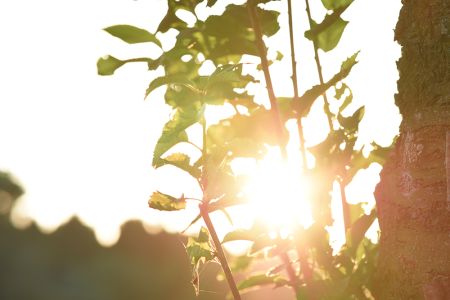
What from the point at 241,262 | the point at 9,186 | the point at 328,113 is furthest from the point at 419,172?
the point at 9,186

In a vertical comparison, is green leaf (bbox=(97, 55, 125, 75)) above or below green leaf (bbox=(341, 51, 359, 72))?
above

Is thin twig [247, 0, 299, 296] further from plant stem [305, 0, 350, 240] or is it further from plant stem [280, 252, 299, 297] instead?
plant stem [280, 252, 299, 297]

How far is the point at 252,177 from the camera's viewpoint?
4.70 ft

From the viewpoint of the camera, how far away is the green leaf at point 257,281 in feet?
5.87

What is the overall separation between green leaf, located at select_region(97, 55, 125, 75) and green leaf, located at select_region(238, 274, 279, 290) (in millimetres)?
795

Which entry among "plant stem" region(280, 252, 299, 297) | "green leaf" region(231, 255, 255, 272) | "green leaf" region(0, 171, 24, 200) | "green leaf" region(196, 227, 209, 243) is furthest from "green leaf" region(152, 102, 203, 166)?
"green leaf" region(0, 171, 24, 200)

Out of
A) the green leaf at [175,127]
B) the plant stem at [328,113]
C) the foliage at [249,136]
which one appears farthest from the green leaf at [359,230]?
the green leaf at [175,127]

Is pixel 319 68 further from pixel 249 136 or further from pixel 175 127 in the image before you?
pixel 175 127

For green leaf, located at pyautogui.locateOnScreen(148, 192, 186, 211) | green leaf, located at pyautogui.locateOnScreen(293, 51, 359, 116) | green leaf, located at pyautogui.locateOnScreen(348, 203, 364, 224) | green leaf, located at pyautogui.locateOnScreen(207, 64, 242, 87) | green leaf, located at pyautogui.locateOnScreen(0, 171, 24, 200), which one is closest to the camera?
→ green leaf, located at pyautogui.locateOnScreen(207, 64, 242, 87)

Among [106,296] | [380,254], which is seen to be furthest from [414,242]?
[106,296]

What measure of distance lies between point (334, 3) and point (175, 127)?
0.71 meters

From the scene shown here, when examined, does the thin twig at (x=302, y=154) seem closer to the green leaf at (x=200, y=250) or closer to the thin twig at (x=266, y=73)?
the thin twig at (x=266, y=73)

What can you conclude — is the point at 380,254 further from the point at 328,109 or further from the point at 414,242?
the point at 328,109

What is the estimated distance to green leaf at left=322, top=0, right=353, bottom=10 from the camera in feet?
5.40
